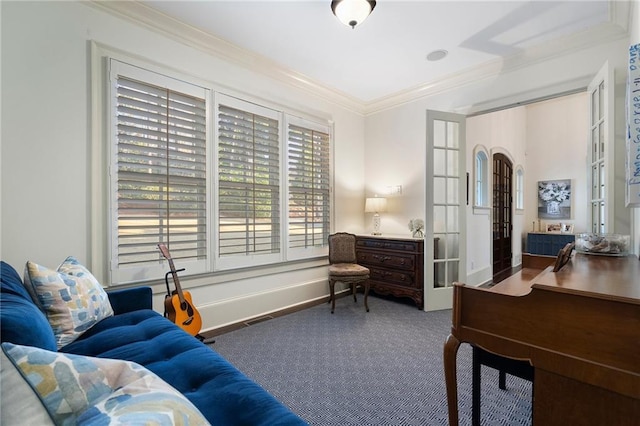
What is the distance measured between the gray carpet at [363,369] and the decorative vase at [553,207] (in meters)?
5.16

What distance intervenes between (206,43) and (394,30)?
184cm

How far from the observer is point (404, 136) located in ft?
13.5

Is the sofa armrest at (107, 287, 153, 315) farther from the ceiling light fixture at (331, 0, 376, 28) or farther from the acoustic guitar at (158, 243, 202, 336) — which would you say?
the ceiling light fixture at (331, 0, 376, 28)

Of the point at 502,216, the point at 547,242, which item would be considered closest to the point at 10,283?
the point at 502,216

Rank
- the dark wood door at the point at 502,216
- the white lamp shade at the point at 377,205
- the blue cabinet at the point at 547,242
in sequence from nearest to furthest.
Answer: the white lamp shade at the point at 377,205 < the dark wood door at the point at 502,216 < the blue cabinet at the point at 547,242

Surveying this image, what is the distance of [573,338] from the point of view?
0.99 m

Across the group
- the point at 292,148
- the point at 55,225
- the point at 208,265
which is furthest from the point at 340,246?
the point at 55,225

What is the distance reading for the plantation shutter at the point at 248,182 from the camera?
2.99 metres

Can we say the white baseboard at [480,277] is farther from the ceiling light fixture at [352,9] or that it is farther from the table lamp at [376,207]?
the ceiling light fixture at [352,9]

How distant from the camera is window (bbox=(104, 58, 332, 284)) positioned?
2.38 m

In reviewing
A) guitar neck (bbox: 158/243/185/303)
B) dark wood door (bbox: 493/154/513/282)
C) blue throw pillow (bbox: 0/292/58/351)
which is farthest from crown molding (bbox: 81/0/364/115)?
dark wood door (bbox: 493/154/513/282)

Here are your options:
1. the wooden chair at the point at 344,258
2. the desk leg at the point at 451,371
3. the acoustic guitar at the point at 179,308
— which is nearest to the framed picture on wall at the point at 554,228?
the wooden chair at the point at 344,258

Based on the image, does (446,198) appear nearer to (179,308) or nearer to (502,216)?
(502,216)

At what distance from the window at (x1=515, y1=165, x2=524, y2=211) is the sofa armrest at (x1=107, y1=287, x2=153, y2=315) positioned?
7.21 meters
